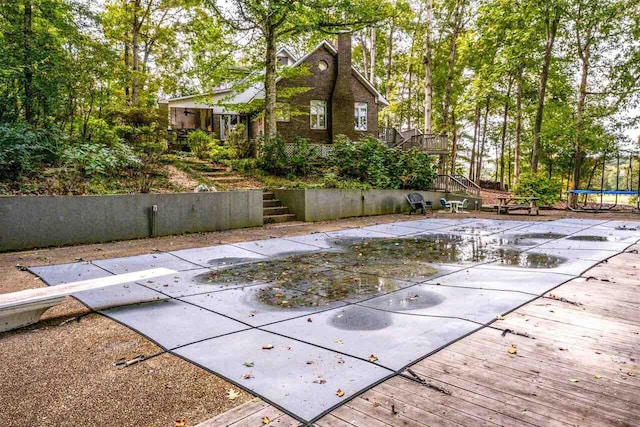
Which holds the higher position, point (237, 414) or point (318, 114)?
point (318, 114)

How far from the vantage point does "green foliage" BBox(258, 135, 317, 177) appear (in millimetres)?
14871

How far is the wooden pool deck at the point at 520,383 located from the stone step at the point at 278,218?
336 inches

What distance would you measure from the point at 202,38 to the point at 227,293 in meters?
14.1

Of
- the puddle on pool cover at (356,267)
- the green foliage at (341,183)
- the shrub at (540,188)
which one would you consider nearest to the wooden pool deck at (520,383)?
the puddle on pool cover at (356,267)

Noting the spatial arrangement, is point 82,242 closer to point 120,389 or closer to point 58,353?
point 58,353

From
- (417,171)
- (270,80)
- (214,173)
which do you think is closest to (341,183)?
(417,171)

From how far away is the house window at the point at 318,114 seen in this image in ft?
78.8

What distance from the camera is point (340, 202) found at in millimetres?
13070

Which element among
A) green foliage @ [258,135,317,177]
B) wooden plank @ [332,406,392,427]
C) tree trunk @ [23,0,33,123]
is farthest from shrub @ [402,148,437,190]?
wooden plank @ [332,406,392,427]

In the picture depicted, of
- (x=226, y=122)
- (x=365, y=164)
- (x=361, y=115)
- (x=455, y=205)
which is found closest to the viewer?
(x=365, y=164)

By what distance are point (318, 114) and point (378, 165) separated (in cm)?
1021

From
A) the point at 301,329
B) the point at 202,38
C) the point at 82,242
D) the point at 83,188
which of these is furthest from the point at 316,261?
→ the point at 202,38

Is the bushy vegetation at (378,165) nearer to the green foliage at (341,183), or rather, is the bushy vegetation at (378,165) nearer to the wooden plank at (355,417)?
the green foliage at (341,183)

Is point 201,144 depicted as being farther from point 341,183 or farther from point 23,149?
point 23,149
